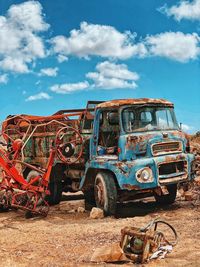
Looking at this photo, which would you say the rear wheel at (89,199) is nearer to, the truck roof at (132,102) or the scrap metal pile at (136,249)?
the truck roof at (132,102)

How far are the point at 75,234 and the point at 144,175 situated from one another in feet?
6.66

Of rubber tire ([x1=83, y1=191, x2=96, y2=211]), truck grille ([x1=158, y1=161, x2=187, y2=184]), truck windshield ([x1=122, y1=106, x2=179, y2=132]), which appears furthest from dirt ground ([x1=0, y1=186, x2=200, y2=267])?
truck windshield ([x1=122, y1=106, x2=179, y2=132])

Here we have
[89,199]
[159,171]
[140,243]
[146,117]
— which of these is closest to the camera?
[140,243]

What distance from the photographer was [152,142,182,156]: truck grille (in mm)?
9327

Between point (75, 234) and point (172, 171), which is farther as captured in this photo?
point (172, 171)

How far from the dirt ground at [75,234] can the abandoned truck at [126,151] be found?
0.59 m

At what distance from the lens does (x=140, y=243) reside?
592cm

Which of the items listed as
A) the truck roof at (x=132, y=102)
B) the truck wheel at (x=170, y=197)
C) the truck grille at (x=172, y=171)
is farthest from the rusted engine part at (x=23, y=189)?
the truck wheel at (x=170, y=197)

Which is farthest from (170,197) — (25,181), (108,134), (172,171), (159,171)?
(25,181)

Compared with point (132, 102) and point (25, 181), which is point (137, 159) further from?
point (25, 181)

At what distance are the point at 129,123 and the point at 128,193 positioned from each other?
56.6 inches

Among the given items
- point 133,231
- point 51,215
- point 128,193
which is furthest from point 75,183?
point 133,231

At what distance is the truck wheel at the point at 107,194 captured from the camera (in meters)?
9.20

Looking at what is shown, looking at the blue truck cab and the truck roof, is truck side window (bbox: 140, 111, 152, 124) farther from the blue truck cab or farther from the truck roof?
the truck roof
